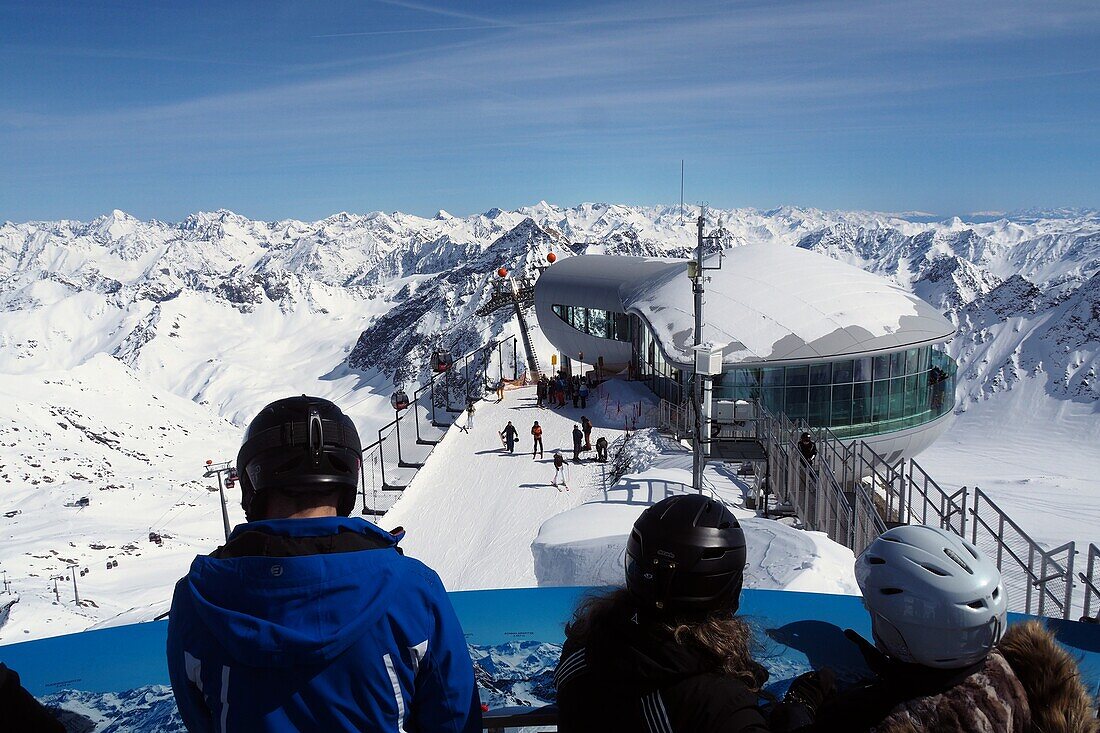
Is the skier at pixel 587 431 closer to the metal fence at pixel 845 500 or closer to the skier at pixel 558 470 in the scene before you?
the skier at pixel 558 470

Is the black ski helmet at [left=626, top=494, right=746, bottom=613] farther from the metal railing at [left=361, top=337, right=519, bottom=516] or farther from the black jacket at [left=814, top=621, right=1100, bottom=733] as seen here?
the metal railing at [left=361, top=337, right=519, bottom=516]

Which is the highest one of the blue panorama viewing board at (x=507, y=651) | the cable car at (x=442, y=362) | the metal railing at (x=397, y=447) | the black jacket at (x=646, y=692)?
the black jacket at (x=646, y=692)

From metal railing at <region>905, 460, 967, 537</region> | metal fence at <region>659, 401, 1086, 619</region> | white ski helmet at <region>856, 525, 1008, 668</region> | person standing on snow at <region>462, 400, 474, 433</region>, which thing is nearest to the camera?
white ski helmet at <region>856, 525, 1008, 668</region>

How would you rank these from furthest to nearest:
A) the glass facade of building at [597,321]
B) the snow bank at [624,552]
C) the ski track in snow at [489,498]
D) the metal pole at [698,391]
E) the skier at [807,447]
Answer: the glass facade of building at [597,321]
the metal pole at [698,391]
the skier at [807,447]
the ski track in snow at [489,498]
the snow bank at [624,552]

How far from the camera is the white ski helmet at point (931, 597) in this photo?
2562 mm

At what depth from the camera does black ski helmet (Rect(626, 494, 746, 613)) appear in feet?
8.54

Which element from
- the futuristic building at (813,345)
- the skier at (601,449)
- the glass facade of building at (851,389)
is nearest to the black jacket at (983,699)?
the skier at (601,449)

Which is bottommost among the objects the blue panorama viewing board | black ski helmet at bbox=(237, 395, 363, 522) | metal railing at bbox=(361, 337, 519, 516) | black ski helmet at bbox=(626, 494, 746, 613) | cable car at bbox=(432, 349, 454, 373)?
metal railing at bbox=(361, 337, 519, 516)

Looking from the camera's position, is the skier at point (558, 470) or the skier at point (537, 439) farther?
the skier at point (537, 439)

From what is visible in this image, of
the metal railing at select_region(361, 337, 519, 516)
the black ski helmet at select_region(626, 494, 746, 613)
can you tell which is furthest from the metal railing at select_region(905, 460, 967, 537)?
the metal railing at select_region(361, 337, 519, 516)

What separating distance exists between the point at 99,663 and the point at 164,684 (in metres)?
0.59

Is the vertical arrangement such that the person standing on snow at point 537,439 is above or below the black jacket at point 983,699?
below

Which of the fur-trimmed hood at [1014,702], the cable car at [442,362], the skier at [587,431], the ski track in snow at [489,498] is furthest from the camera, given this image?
the cable car at [442,362]

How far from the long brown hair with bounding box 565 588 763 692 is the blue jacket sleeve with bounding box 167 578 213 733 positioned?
1212 millimetres
